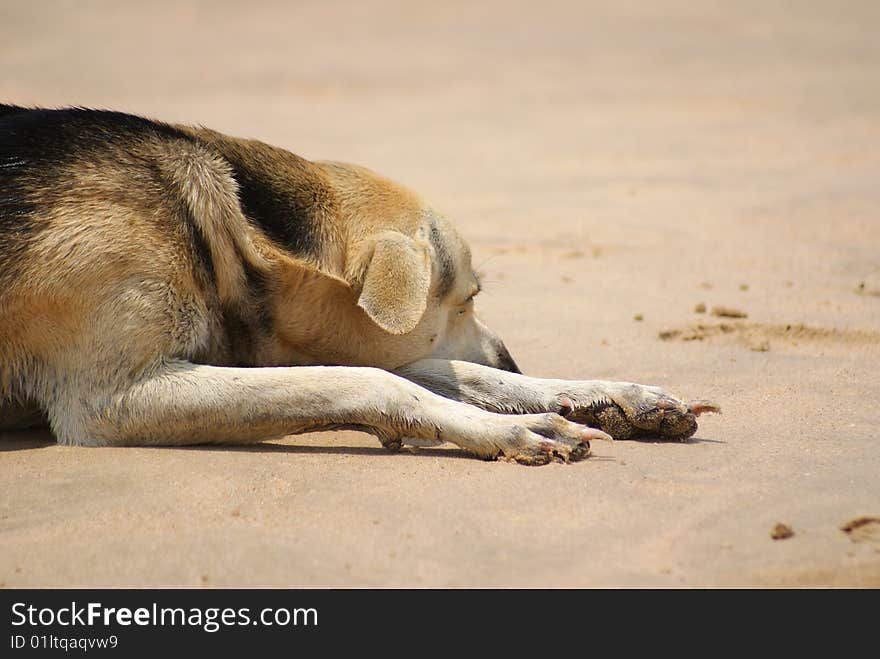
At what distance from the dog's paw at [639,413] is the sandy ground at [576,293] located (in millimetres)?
97

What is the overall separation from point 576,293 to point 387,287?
3.33 metres

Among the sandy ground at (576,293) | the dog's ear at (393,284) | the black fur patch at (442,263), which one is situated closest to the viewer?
the sandy ground at (576,293)

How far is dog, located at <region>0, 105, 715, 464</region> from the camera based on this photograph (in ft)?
14.0

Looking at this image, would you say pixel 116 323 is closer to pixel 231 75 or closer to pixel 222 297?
pixel 222 297

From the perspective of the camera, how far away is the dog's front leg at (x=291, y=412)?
4.24m

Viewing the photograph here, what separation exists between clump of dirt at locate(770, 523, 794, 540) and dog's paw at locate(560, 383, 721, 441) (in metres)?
1.22

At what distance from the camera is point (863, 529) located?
343 centimetres

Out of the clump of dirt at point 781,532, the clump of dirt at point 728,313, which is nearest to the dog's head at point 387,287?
the clump of dirt at point 781,532

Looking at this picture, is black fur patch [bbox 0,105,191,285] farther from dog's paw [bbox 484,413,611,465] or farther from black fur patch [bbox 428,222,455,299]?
dog's paw [bbox 484,413,611,465]

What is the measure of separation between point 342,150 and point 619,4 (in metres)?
11.6

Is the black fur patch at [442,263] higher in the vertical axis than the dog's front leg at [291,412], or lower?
higher

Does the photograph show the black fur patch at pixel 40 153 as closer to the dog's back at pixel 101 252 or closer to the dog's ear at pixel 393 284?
the dog's back at pixel 101 252

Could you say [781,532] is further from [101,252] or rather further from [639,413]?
Result: [101,252]

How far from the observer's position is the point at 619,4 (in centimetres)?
2366
